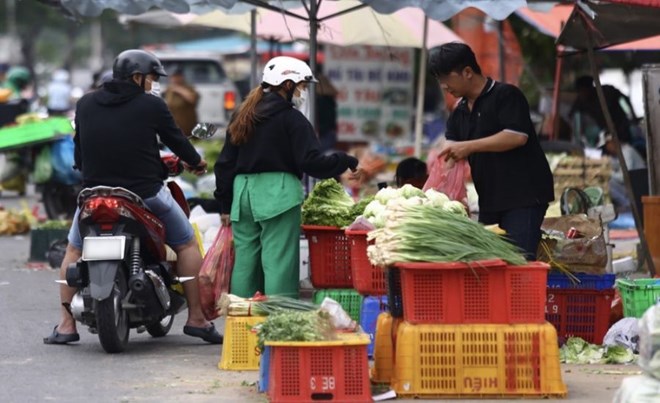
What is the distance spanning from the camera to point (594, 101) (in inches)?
678

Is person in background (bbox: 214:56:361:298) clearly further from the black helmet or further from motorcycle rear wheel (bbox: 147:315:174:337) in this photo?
motorcycle rear wheel (bbox: 147:315:174:337)

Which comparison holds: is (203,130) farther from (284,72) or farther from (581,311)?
(581,311)

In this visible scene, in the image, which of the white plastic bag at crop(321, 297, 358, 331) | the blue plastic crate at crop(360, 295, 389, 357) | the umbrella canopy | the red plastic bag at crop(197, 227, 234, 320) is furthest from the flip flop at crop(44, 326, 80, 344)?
the umbrella canopy

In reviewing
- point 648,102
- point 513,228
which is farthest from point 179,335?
point 648,102

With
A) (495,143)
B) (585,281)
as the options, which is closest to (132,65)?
(495,143)

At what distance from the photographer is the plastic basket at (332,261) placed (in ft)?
29.2

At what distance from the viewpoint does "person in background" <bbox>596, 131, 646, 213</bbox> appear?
16.8 m

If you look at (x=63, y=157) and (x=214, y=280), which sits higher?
(x=63, y=157)

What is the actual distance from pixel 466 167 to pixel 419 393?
2105 mm

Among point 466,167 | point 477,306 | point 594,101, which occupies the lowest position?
point 477,306

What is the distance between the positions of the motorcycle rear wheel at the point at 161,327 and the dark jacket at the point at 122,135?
1.12 metres

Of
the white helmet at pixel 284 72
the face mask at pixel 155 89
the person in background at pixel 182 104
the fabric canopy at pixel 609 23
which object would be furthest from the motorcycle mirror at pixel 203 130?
the person in background at pixel 182 104

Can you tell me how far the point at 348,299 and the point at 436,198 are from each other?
1115 millimetres

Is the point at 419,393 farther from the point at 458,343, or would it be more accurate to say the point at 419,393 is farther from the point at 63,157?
the point at 63,157
